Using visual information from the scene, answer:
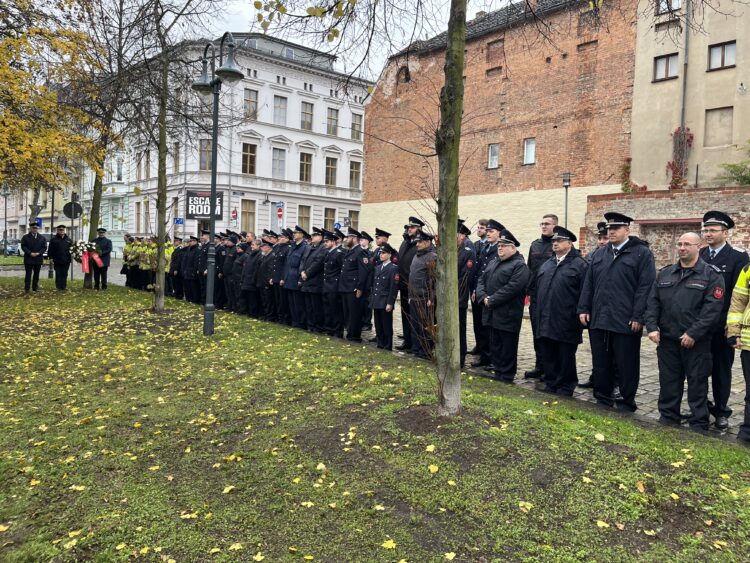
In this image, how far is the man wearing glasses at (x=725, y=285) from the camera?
596cm

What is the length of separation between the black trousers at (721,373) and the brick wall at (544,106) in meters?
14.0

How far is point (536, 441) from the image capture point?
4.69 m

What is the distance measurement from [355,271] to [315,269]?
3.44 ft

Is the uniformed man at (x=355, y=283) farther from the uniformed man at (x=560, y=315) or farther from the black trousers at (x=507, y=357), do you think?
the uniformed man at (x=560, y=315)

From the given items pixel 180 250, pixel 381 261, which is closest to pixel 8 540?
pixel 381 261

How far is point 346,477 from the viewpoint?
4266 millimetres

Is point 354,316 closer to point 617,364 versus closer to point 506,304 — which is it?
point 506,304

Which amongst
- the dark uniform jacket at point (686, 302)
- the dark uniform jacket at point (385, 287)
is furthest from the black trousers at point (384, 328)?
the dark uniform jacket at point (686, 302)

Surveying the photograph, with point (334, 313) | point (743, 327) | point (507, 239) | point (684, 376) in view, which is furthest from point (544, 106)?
point (743, 327)

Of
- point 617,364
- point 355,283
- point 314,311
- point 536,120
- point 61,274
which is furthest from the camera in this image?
point 536,120

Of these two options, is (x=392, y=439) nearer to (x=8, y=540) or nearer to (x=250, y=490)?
(x=250, y=490)

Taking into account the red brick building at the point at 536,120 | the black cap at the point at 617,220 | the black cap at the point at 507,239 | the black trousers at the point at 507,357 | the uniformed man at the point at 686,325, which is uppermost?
the red brick building at the point at 536,120

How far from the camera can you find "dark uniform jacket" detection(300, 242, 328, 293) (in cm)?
1135

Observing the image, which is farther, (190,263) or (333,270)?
(190,263)
